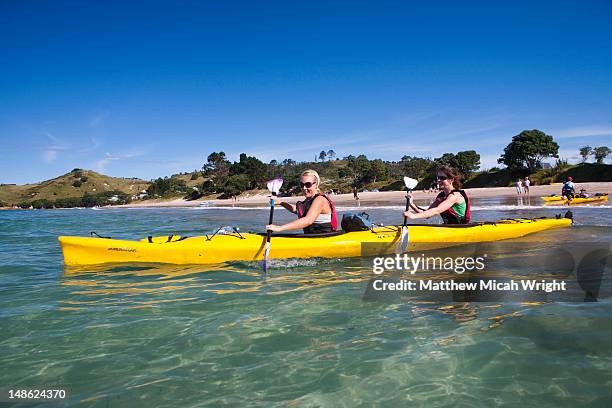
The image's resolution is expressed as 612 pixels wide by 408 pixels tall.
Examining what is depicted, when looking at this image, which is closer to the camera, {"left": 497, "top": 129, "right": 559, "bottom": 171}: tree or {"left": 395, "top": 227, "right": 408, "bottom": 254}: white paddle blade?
{"left": 395, "top": 227, "right": 408, "bottom": 254}: white paddle blade

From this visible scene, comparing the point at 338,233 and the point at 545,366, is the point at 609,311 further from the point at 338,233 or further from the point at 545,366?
the point at 338,233

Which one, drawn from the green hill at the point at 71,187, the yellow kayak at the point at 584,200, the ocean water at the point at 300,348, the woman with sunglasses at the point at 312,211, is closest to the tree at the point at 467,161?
the yellow kayak at the point at 584,200

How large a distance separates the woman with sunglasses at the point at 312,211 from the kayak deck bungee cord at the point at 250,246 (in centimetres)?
26

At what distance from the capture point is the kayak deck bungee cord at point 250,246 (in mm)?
6992

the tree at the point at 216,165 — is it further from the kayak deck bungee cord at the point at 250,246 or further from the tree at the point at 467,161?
the kayak deck bungee cord at the point at 250,246

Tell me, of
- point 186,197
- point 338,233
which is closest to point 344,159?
point 186,197

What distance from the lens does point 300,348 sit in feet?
11.2

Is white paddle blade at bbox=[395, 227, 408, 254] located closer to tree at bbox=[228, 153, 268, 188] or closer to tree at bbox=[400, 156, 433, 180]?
tree at bbox=[400, 156, 433, 180]

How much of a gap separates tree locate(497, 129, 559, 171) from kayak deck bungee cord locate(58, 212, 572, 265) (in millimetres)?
42888

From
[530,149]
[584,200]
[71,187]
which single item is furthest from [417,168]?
[71,187]

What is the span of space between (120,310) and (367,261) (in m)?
4.11

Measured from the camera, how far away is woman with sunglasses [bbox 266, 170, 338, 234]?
649cm

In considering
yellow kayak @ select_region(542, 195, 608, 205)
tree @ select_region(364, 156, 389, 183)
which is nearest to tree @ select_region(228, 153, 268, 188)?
tree @ select_region(364, 156, 389, 183)

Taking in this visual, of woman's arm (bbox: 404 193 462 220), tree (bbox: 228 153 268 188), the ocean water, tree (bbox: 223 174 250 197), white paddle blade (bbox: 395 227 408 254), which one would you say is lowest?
the ocean water
